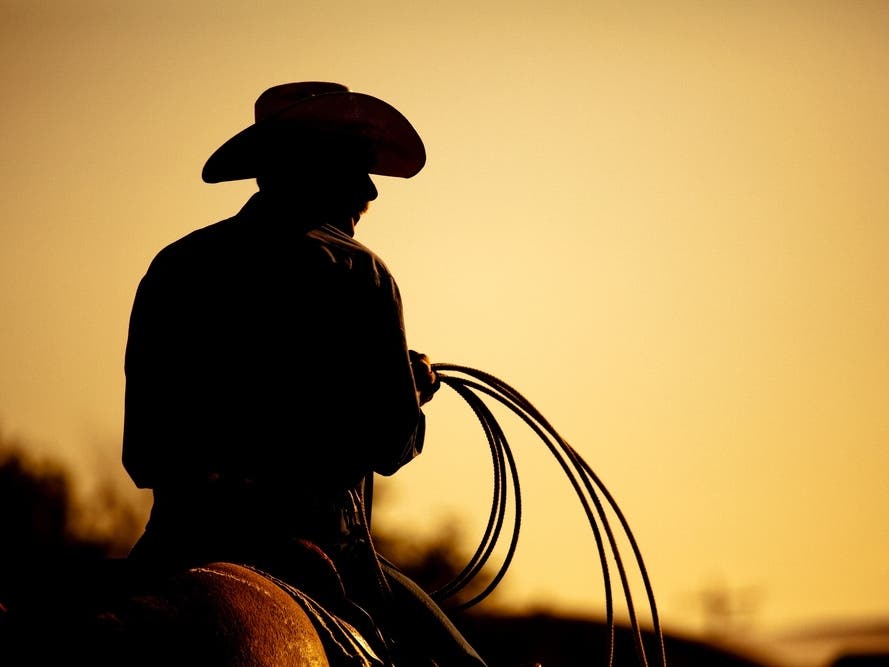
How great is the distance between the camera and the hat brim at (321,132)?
425 centimetres

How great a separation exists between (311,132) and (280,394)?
3.11 feet

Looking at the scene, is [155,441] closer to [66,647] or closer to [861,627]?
[66,647]

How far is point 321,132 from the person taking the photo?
426cm

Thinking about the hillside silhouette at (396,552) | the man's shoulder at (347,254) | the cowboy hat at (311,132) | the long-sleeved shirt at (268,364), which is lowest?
the hillside silhouette at (396,552)

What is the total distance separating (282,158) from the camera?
13.7 feet

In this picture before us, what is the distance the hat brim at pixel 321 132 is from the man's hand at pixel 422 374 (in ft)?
2.21

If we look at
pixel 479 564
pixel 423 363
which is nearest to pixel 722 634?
pixel 479 564

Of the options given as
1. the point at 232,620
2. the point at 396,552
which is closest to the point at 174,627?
the point at 232,620

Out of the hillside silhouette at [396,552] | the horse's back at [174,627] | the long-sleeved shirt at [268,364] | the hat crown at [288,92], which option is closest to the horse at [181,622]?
the horse's back at [174,627]

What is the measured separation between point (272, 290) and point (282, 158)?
54cm

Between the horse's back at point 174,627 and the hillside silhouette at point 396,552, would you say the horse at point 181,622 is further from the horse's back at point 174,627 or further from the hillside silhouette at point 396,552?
the hillside silhouette at point 396,552

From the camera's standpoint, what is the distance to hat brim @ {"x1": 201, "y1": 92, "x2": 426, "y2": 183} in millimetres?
4254

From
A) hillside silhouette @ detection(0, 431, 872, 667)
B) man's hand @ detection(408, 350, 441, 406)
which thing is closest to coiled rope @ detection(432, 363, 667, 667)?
man's hand @ detection(408, 350, 441, 406)

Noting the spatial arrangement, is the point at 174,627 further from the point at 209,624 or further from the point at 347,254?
the point at 347,254
